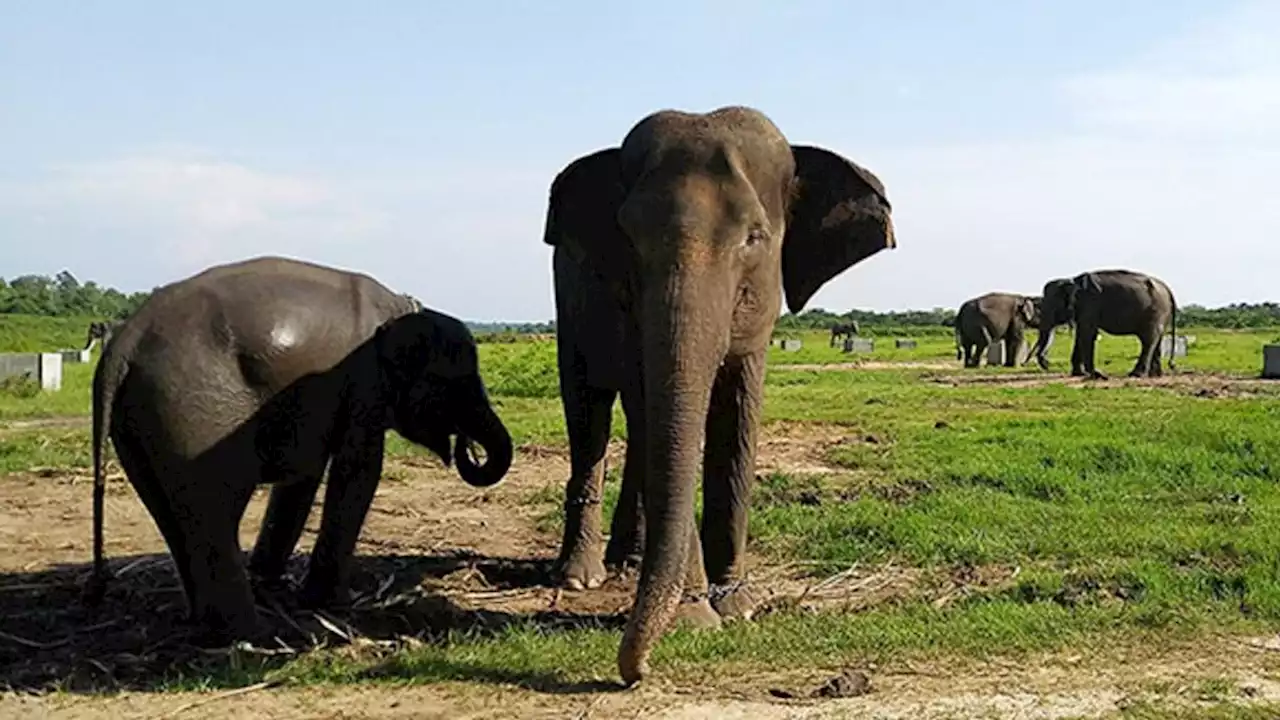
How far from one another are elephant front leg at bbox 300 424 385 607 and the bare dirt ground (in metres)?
0.17

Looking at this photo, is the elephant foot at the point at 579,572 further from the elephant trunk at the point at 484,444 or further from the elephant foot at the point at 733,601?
the elephant foot at the point at 733,601

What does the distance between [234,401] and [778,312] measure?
2.79m

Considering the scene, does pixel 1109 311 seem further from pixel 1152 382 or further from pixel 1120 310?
pixel 1152 382

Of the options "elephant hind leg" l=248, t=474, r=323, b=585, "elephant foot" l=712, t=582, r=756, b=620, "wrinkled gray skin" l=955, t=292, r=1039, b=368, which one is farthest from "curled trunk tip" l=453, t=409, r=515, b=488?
"wrinkled gray skin" l=955, t=292, r=1039, b=368

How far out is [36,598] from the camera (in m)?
8.20

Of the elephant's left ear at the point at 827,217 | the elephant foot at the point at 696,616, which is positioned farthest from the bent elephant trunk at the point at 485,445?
the elephant's left ear at the point at 827,217

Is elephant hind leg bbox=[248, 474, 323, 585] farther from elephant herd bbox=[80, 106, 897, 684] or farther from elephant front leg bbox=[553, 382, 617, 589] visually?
elephant front leg bbox=[553, 382, 617, 589]

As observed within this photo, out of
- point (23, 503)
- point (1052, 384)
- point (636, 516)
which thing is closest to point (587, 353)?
point (636, 516)

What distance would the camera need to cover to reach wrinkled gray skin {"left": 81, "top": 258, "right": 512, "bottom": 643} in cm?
688

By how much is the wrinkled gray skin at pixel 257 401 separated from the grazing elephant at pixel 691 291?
110 centimetres

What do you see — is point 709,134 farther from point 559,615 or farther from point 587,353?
point 559,615

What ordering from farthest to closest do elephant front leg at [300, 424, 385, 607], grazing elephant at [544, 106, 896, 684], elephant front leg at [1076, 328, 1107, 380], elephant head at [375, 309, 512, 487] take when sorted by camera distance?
elephant front leg at [1076, 328, 1107, 380]
elephant head at [375, 309, 512, 487]
elephant front leg at [300, 424, 385, 607]
grazing elephant at [544, 106, 896, 684]

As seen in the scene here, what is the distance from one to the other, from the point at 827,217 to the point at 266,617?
3675mm

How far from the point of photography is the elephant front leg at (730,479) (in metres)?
7.37
